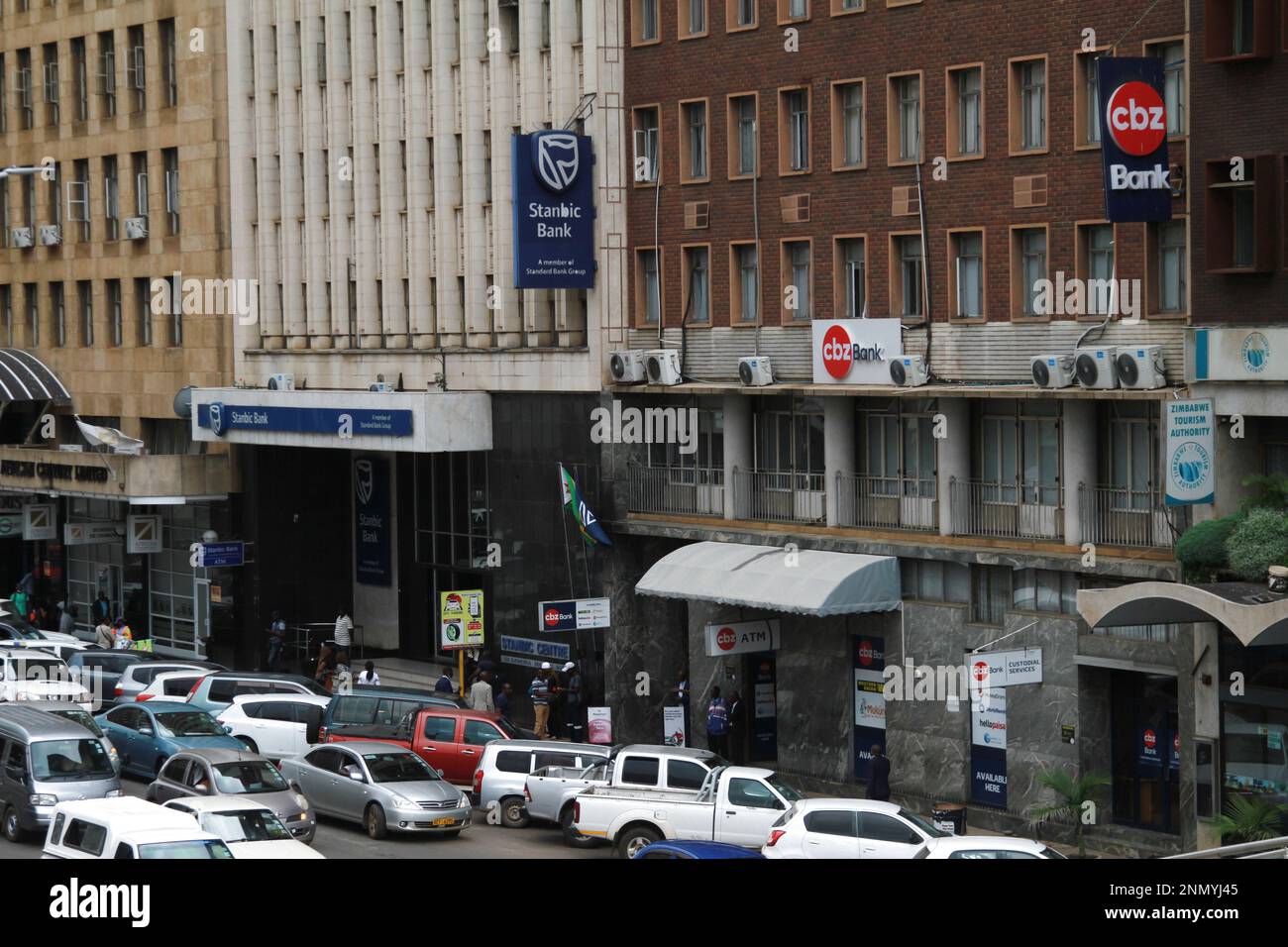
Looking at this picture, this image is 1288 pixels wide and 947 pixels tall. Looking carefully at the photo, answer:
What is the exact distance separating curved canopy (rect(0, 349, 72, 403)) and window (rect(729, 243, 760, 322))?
30673 millimetres

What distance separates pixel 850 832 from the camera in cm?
2464

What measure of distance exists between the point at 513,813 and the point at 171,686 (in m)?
11.5

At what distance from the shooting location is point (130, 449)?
56.1 m

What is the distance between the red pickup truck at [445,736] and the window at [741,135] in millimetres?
12450

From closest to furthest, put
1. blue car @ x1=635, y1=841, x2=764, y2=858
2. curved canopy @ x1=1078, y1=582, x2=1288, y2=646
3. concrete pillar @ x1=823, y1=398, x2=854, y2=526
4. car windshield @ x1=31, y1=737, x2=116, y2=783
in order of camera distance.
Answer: blue car @ x1=635, y1=841, x2=764, y2=858 < curved canopy @ x1=1078, y1=582, x2=1288, y2=646 < car windshield @ x1=31, y1=737, x2=116, y2=783 < concrete pillar @ x1=823, y1=398, x2=854, y2=526

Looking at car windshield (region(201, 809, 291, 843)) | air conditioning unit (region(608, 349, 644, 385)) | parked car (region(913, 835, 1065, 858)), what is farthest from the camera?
air conditioning unit (region(608, 349, 644, 385))

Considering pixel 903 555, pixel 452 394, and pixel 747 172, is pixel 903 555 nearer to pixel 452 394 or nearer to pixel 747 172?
pixel 747 172

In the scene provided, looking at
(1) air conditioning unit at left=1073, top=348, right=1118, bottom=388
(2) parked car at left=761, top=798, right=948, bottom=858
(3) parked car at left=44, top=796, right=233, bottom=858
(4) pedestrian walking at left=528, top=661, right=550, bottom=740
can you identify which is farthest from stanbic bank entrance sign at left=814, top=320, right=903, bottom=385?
(3) parked car at left=44, top=796, right=233, bottom=858

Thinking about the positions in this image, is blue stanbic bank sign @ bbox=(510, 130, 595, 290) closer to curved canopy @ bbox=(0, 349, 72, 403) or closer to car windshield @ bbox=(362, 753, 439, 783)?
car windshield @ bbox=(362, 753, 439, 783)

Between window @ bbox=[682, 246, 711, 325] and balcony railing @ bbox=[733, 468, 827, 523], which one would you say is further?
window @ bbox=[682, 246, 711, 325]

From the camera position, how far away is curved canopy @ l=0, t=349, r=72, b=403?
60.5m

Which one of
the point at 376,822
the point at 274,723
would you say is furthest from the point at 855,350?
the point at 274,723

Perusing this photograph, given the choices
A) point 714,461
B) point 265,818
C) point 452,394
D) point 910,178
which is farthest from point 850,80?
point 265,818
